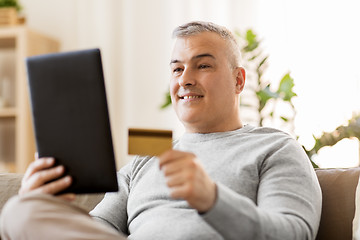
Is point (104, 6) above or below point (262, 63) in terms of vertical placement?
above

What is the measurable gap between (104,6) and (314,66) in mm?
1500

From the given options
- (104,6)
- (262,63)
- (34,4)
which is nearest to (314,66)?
(262,63)

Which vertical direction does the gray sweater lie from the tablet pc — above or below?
below

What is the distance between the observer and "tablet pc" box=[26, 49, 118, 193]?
1144 millimetres

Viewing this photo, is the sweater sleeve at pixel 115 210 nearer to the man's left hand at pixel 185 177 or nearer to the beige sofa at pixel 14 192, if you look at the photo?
the beige sofa at pixel 14 192

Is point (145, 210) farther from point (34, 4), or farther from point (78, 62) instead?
point (34, 4)

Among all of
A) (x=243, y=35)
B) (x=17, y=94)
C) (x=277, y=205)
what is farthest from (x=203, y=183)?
(x=17, y=94)

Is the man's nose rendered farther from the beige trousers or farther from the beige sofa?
the beige trousers

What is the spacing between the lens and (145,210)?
4.80 feet

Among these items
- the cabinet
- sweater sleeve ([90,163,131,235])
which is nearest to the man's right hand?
sweater sleeve ([90,163,131,235])

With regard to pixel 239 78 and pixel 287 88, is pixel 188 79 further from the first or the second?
pixel 287 88

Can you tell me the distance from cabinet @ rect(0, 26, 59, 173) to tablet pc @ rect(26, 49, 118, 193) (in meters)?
2.37

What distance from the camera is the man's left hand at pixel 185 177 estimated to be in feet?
3.05

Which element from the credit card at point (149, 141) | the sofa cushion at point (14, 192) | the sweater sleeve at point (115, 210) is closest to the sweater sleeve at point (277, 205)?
the credit card at point (149, 141)
